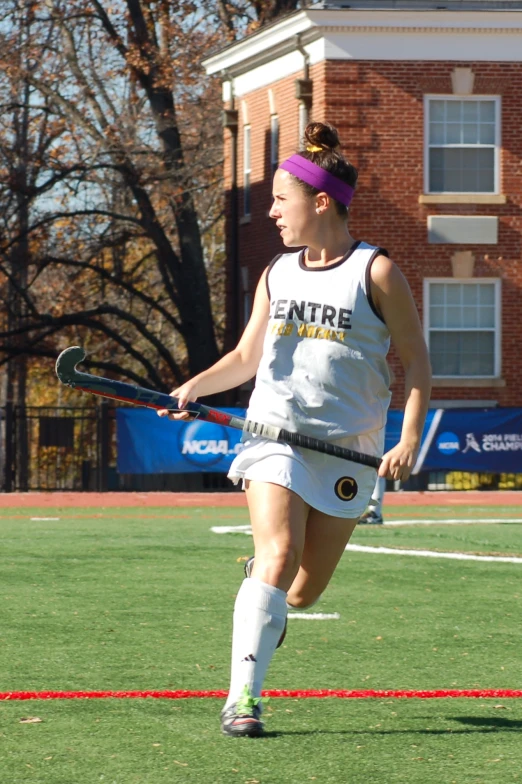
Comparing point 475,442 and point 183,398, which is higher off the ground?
A: point 183,398

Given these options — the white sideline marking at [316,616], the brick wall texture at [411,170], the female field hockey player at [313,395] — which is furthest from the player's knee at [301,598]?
the brick wall texture at [411,170]

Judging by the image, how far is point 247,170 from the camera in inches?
1200

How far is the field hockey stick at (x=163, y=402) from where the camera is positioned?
5.09m

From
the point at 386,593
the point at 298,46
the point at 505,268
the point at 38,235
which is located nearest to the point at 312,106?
the point at 298,46

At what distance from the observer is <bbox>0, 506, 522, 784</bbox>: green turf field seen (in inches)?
183

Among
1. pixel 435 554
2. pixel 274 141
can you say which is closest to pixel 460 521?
pixel 435 554

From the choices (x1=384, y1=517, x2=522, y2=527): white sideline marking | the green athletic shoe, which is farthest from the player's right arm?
(x1=384, y1=517, x2=522, y2=527): white sideline marking

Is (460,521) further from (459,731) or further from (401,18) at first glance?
(401,18)

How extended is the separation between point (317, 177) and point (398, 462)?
1063mm

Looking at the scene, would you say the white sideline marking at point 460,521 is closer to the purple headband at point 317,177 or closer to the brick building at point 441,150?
the brick building at point 441,150

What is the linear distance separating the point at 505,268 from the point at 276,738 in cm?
2196

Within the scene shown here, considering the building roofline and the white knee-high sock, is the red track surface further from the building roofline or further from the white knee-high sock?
the white knee-high sock

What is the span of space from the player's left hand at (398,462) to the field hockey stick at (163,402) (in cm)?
17

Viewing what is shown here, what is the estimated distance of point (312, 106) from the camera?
26.7 metres
